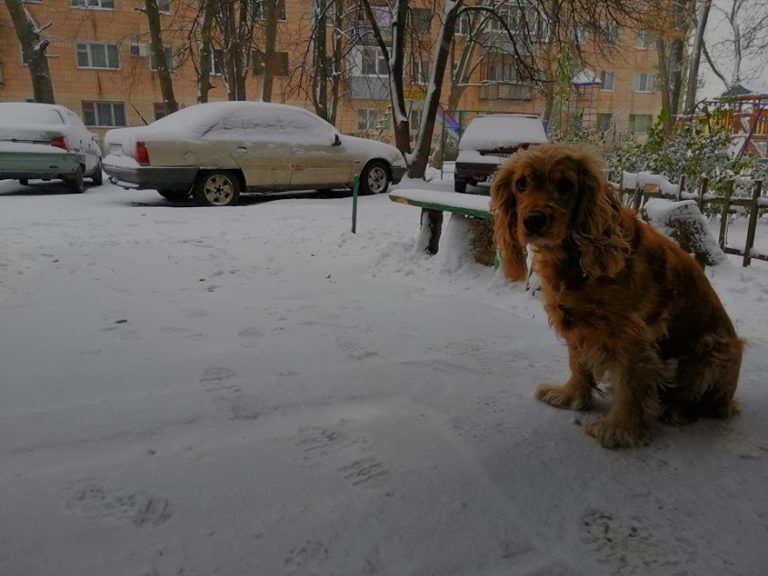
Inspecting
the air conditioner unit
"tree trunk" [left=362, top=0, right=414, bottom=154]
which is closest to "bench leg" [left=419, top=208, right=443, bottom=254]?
"tree trunk" [left=362, top=0, right=414, bottom=154]

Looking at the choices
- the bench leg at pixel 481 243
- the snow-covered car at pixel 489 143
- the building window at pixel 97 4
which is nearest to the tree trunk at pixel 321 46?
the snow-covered car at pixel 489 143

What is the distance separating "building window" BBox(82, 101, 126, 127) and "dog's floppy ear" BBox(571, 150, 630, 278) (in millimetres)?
33227

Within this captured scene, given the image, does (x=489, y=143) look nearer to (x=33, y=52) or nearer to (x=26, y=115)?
(x=26, y=115)

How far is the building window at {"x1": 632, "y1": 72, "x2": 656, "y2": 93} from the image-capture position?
39.6 m

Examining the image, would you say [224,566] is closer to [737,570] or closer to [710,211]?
[737,570]

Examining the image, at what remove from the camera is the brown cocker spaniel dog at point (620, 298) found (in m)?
2.23

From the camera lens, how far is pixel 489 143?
477 inches

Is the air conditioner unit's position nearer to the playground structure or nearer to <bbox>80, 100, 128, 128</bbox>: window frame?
<bbox>80, 100, 128, 128</bbox>: window frame

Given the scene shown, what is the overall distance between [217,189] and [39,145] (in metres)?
3.57

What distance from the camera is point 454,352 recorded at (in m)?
3.36

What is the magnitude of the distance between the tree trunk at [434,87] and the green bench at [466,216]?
8430mm

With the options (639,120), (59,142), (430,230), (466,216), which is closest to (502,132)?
(430,230)

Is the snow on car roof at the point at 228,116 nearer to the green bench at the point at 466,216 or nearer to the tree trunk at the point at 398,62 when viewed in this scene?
the tree trunk at the point at 398,62

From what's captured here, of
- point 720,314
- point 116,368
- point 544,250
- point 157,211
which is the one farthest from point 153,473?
point 157,211
